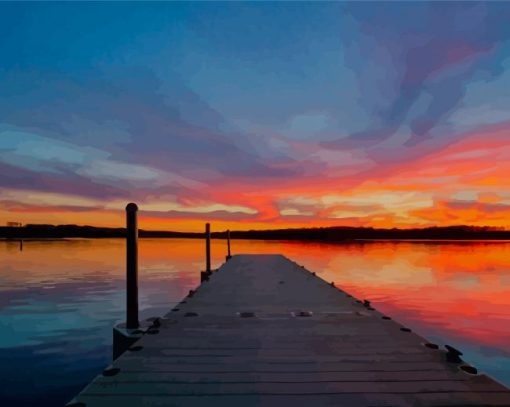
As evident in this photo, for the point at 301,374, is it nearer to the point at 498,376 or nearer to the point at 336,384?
the point at 336,384

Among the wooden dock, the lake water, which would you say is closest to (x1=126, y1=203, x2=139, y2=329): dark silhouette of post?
the wooden dock

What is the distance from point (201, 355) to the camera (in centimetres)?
471

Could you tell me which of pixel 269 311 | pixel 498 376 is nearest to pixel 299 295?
pixel 269 311

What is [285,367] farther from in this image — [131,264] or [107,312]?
[107,312]

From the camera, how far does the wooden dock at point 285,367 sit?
3.46 m

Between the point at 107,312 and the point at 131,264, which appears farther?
the point at 107,312

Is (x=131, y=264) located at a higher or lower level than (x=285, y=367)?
higher

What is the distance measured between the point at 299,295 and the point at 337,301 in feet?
3.72

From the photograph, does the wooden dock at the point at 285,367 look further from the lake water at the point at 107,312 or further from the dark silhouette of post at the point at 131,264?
the lake water at the point at 107,312

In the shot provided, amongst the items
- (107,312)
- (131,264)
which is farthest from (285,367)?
(107,312)

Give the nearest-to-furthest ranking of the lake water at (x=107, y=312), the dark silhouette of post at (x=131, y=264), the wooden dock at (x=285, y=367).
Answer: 1. the wooden dock at (x=285, y=367)
2. the dark silhouette of post at (x=131, y=264)
3. the lake water at (x=107, y=312)

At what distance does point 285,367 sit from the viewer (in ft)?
14.0

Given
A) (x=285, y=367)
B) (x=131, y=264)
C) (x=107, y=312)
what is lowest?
(x=107, y=312)

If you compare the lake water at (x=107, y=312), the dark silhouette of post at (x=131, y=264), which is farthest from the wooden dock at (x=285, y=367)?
the lake water at (x=107, y=312)
